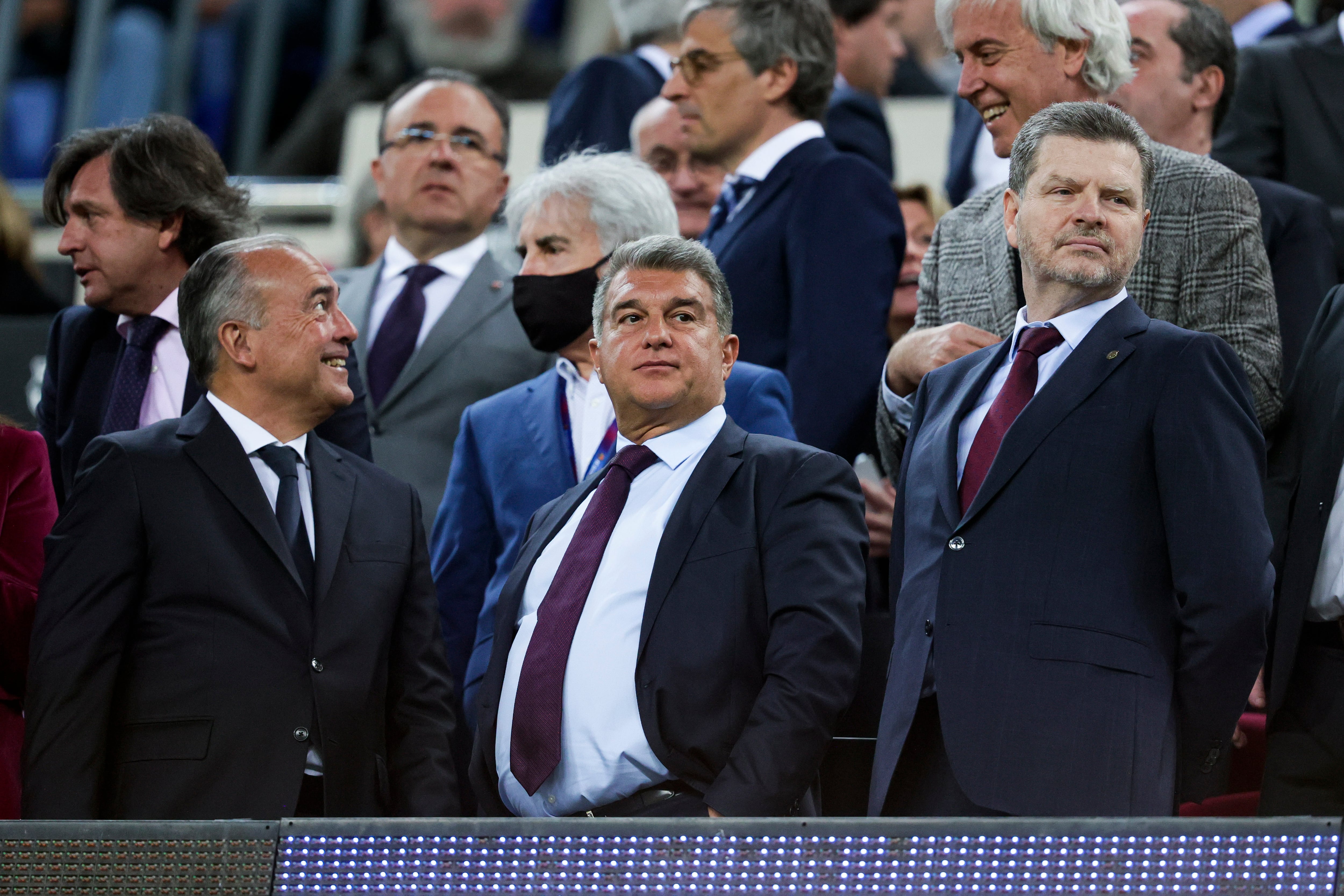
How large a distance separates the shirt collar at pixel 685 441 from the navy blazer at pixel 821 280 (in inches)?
23.1

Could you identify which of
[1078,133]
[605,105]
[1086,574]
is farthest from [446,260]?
[1086,574]

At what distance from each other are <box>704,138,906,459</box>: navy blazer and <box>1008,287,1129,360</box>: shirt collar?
89 cm

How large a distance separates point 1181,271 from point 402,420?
5.97 ft

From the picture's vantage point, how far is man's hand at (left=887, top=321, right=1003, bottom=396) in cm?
330

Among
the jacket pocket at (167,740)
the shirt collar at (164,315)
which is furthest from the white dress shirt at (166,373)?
the jacket pocket at (167,740)

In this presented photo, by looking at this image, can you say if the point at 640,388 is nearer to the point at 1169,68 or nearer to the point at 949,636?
the point at 949,636

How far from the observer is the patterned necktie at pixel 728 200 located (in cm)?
411

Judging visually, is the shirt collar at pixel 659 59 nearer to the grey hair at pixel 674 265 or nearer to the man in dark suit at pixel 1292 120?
the man in dark suit at pixel 1292 120

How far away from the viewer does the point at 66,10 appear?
10.2 metres

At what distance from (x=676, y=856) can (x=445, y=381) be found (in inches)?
81.0

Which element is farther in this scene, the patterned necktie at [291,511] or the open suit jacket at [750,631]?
the patterned necktie at [291,511]

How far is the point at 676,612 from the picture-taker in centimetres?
289

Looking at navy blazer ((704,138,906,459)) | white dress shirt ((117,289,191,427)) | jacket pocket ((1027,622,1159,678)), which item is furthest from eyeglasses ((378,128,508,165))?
jacket pocket ((1027,622,1159,678))

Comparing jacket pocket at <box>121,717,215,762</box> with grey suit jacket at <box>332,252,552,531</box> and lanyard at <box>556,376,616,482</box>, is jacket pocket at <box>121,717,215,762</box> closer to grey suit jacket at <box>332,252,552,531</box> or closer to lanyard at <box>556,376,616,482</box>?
lanyard at <box>556,376,616,482</box>
